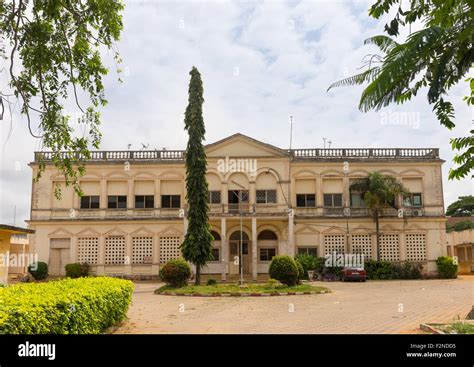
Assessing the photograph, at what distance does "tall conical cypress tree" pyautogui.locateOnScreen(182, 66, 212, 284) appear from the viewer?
2400 centimetres

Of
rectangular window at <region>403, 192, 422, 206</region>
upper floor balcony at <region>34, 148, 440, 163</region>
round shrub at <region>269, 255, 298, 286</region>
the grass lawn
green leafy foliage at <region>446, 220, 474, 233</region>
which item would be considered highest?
upper floor balcony at <region>34, 148, 440, 163</region>

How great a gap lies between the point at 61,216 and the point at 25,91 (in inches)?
1092

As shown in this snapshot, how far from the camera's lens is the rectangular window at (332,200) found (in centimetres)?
3381

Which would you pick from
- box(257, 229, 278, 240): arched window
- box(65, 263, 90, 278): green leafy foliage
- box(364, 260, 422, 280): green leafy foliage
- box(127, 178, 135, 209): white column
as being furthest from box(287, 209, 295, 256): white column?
box(65, 263, 90, 278): green leafy foliage

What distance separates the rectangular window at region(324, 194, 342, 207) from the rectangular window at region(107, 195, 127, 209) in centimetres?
1449

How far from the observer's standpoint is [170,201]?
111 ft

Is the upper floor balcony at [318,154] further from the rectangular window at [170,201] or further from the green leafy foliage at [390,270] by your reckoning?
the green leafy foliage at [390,270]

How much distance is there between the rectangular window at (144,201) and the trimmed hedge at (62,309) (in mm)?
22265

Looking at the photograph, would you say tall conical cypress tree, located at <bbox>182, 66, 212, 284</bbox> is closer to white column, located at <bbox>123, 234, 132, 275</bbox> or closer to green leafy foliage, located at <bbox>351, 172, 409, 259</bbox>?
white column, located at <bbox>123, 234, 132, 275</bbox>

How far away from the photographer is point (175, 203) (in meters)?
33.8

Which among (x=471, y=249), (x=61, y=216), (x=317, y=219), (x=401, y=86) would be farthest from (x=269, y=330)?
(x=471, y=249)

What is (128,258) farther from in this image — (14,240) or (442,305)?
(442,305)

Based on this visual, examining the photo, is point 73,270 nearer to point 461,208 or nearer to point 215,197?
point 215,197

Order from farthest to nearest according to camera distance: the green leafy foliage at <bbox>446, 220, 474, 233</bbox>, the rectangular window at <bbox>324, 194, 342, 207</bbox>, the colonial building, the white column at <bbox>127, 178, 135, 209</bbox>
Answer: the green leafy foliage at <bbox>446, 220, 474, 233</bbox> → the rectangular window at <bbox>324, 194, 342, 207</bbox> → the white column at <bbox>127, 178, 135, 209</bbox> → the colonial building
